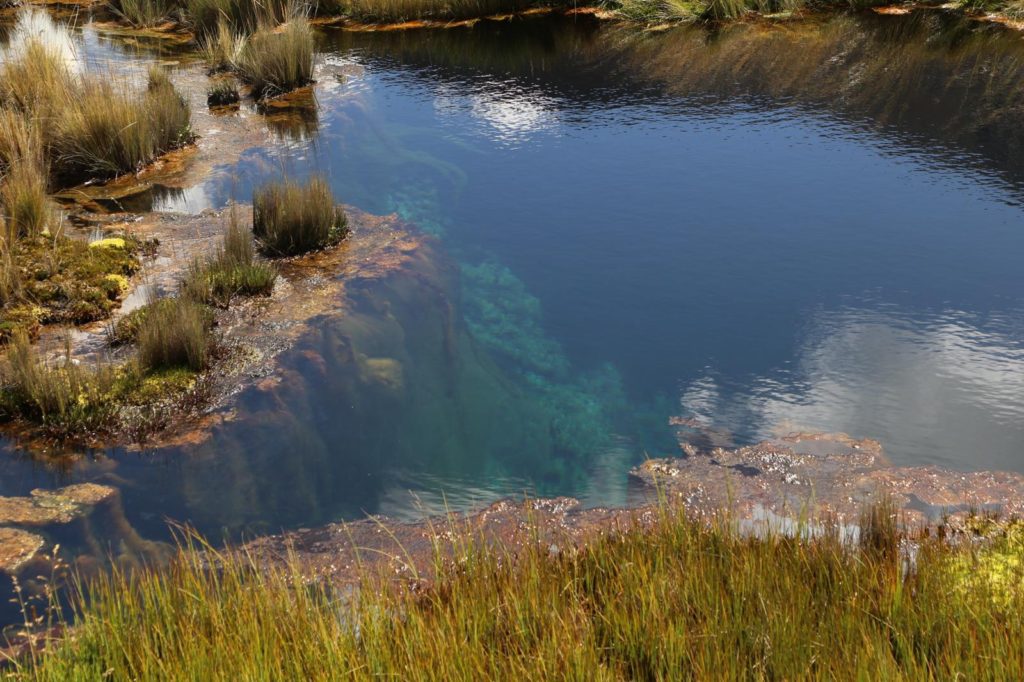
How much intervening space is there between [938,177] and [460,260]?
4.64 meters

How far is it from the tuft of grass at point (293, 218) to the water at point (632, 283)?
92 centimetres

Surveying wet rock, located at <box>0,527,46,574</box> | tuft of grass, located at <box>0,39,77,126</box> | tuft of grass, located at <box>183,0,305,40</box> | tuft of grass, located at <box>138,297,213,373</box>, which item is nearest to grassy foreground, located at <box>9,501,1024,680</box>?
wet rock, located at <box>0,527,46,574</box>

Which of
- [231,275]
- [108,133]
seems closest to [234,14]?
[108,133]

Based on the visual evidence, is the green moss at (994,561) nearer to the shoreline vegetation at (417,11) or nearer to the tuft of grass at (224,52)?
the tuft of grass at (224,52)

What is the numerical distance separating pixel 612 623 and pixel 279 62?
1038cm

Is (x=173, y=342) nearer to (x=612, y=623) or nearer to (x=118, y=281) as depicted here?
(x=118, y=281)

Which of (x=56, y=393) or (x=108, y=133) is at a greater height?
(x=108, y=133)

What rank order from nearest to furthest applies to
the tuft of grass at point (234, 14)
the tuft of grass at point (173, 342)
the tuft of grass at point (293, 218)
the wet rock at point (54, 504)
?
the wet rock at point (54, 504)
the tuft of grass at point (173, 342)
the tuft of grass at point (293, 218)
the tuft of grass at point (234, 14)

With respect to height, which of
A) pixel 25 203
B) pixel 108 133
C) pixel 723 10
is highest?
pixel 723 10

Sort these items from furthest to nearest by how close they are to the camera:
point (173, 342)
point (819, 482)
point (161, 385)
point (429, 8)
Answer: point (429, 8) < point (173, 342) < point (161, 385) < point (819, 482)

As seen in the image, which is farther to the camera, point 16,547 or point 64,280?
point 64,280

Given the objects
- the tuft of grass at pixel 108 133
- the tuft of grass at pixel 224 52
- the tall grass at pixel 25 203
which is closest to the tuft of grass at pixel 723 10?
the tuft of grass at pixel 224 52

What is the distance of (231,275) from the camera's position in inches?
283

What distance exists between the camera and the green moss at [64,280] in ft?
22.2
